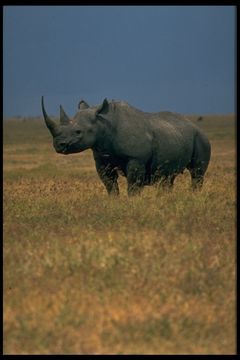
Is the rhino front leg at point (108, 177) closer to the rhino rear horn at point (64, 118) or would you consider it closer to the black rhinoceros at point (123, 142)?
the black rhinoceros at point (123, 142)

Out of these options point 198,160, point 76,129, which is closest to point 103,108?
point 76,129

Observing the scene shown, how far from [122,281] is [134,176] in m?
5.63

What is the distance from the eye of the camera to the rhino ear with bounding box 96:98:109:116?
39.0 feet

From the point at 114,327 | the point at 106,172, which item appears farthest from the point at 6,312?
the point at 106,172

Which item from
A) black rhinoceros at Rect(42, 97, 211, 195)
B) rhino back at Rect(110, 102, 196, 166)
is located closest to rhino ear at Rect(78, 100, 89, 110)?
black rhinoceros at Rect(42, 97, 211, 195)

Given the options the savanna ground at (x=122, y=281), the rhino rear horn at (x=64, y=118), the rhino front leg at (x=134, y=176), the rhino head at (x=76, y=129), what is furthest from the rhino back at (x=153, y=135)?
the savanna ground at (x=122, y=281)

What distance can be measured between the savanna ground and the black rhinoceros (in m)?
1.77

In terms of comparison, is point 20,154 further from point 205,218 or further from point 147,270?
point 147,270

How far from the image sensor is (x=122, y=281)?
21.0 ft

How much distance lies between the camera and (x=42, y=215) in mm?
10141

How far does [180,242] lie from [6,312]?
2135 mm

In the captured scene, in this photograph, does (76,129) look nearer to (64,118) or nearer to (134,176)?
(64,118)
